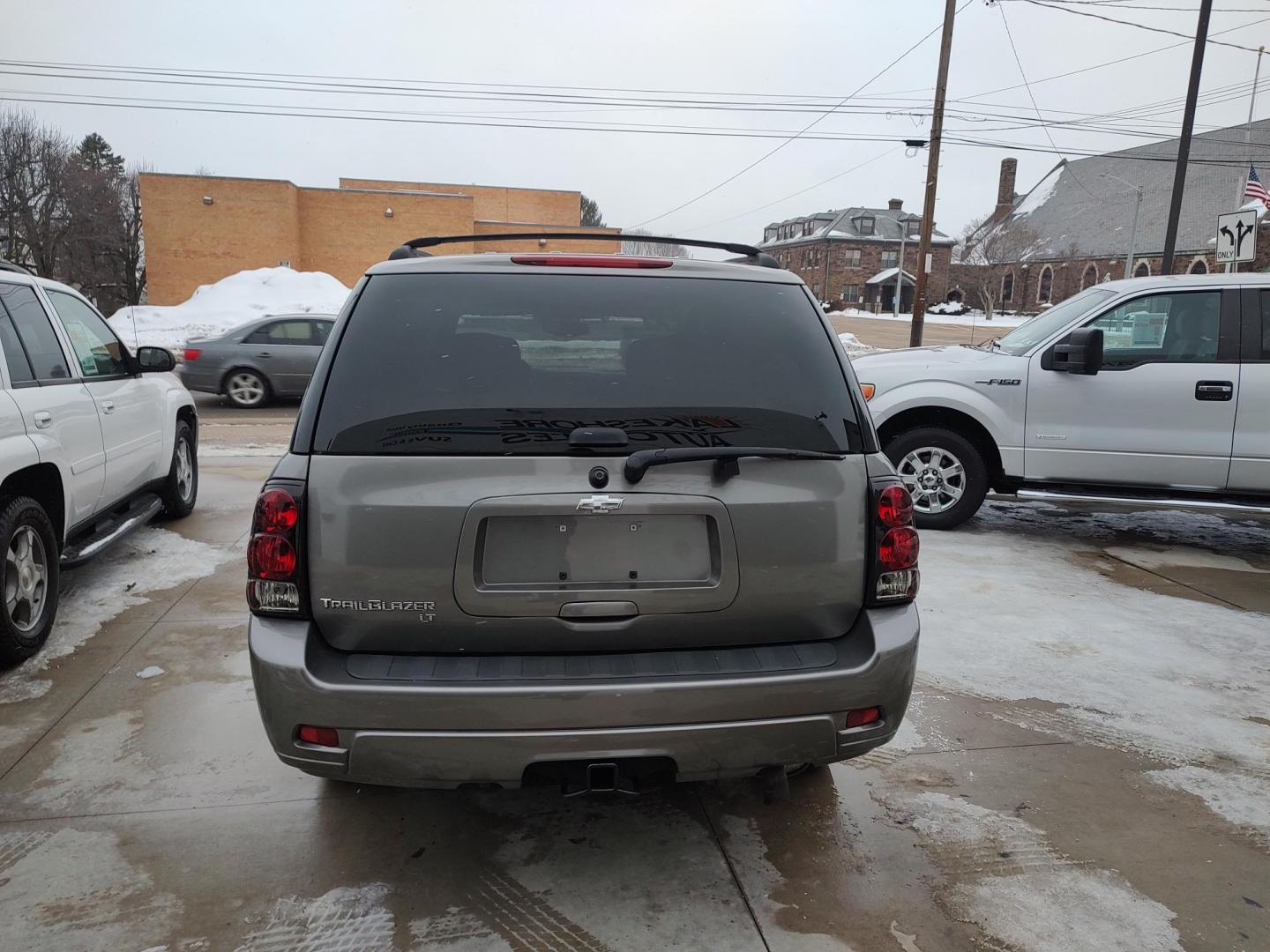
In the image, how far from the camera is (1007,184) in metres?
80.5

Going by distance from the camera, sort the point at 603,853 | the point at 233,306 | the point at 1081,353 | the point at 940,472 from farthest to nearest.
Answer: the point at 233,306, the point at 940,472, the point at 1081,353, the point at 603,853

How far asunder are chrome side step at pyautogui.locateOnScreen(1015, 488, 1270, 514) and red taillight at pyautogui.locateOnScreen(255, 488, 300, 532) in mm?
5776

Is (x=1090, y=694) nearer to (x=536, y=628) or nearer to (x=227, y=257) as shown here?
(x=536, y=628)

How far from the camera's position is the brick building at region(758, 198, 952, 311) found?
76.1 meters

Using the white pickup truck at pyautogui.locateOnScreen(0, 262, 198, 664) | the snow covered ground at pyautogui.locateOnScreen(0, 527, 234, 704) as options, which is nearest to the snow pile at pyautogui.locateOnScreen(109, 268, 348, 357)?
the snow covered ground at pyautogui.locateOnScreen(0, 527, 234, 704)

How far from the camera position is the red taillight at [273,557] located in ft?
7.57

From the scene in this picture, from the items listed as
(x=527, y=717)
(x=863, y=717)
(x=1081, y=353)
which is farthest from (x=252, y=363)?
(x=863, y=717)

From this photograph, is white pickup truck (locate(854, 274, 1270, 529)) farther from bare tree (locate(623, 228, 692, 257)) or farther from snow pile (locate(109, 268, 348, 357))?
Answer: snow pile (locate(109, 268, 348, 357))

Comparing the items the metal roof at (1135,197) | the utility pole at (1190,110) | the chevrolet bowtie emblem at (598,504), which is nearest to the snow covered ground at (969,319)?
the metal roof at (1135,197)

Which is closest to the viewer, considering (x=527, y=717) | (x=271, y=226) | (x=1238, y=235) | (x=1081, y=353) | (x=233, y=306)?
(x=527, y=717)

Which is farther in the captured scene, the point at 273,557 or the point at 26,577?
the point at 26,577

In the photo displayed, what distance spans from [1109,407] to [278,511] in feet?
19.9

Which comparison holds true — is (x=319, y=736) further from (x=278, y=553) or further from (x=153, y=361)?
(x=153, y=361)

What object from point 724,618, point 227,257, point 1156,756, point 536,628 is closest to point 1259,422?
point 1156,756
